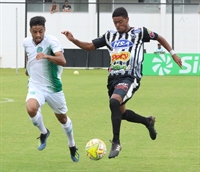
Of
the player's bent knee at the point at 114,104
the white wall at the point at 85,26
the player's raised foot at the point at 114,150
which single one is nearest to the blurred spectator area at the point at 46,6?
the white wall at the point at 85,26

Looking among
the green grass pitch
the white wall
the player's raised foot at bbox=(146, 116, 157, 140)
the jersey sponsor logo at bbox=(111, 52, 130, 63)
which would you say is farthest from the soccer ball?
the white wall

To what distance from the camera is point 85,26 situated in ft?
130

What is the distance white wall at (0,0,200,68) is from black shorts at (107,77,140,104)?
29815 millimetres

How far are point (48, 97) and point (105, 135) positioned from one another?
266 centimetres

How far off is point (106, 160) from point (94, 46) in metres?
1.74

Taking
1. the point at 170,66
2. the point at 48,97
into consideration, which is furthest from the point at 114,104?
the point at 170,66

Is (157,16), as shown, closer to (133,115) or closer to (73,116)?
(73,116)

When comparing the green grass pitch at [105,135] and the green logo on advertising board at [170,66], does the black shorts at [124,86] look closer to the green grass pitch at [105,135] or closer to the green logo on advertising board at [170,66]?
the green grass pitch at [105,135]

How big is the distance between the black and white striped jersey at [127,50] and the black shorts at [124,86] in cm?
7

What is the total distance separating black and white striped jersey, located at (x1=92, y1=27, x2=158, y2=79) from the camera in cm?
859

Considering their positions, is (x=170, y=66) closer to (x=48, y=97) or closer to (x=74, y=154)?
(x=74, y=154)

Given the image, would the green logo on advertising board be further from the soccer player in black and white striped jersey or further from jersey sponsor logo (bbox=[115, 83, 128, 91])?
jersey sponsor logo (bbox=[115, 83, 128, 91])

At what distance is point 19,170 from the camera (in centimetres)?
832

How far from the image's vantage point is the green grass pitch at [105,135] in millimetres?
8695
